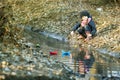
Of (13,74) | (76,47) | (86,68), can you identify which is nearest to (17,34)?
(86,68)

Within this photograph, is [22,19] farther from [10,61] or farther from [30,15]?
[10,61]

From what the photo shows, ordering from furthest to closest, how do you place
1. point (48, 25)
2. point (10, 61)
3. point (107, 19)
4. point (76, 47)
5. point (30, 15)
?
1. point (30, 15)
2. point (48, 25)
3. point (107, 19)
4. point (76, 47)
5. point (10, 61)

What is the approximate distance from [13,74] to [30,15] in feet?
55.7

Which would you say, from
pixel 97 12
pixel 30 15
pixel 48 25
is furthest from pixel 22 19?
pixel 97 12

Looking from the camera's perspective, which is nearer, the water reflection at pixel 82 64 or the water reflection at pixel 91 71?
the water reflection at pixel 91 71

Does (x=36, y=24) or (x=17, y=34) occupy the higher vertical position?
(x=17, y=34)

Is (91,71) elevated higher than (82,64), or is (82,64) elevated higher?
(91,71)

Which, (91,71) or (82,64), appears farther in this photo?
(82,64)

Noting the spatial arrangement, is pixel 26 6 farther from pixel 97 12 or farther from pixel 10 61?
pixel 10 61

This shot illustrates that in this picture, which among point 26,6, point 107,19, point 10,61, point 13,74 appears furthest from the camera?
point 26,6

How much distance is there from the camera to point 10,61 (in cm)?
839

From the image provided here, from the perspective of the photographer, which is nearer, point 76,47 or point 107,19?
point 76,47

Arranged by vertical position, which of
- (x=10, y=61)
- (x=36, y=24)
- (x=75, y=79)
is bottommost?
(x=36, y=24)

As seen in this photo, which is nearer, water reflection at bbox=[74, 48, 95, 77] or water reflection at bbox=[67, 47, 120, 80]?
water reflection at bbox=[67, 47, 120, 80]
